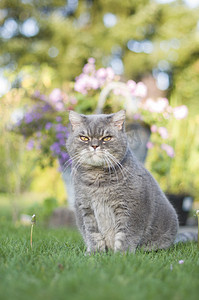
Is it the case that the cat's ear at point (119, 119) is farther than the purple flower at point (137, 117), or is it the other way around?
the purple flower at point (137, 117)

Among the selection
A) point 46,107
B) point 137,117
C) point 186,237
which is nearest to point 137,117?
point 137,117

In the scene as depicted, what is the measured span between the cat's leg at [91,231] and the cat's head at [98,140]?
347 mm

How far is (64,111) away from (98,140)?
2.05 metres

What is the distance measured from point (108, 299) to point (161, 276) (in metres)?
0.42

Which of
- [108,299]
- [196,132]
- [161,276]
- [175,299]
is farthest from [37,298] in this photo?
[196,132]

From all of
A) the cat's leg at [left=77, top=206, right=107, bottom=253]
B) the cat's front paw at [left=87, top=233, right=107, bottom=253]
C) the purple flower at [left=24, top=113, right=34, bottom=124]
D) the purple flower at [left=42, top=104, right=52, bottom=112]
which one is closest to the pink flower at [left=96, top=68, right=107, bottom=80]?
the purple flower at [left=42, top=104, right=52, bottom=112]

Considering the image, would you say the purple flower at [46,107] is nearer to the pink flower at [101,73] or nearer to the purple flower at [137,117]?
the pink flower at [101,73]

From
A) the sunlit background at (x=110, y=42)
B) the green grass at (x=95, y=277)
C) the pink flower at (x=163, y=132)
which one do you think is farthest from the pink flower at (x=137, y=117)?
the sunlit background at (x=110, y=42)

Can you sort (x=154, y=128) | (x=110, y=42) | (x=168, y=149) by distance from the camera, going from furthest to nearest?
1. (x=110, y=42)
2. (x=168, y=149)
3. (x=154, y=128)

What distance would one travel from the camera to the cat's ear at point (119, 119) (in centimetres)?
235

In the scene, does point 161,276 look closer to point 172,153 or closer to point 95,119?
point 95,119

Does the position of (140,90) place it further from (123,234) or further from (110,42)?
(110,42)

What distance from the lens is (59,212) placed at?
4660 millimetres

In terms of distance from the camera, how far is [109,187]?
2.27 m
